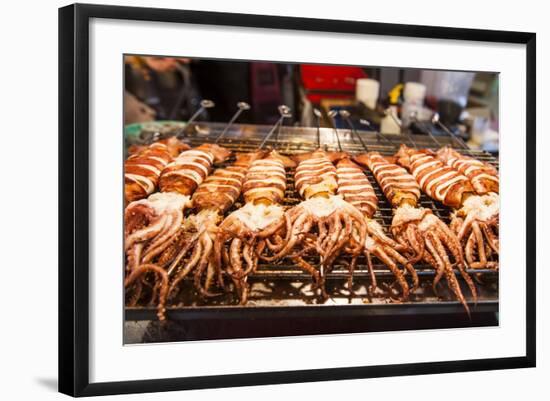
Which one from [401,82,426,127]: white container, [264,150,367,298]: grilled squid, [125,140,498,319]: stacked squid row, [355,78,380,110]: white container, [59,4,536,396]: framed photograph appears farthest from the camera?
[401,82,426,127]: white container

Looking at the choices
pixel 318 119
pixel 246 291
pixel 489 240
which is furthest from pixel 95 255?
pixel 489 240

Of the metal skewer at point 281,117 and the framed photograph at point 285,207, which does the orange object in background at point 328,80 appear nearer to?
the framed photograph at point 285,207

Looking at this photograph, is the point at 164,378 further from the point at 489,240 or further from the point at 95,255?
the point at 489,240

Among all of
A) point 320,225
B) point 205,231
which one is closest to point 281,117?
point 320,225

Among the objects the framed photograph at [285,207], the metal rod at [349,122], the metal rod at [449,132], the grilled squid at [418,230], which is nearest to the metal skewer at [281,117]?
the framed photograph at [285,207]

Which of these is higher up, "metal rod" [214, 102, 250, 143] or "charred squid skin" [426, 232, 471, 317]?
"metal rod" [214, 102, 250, 143]

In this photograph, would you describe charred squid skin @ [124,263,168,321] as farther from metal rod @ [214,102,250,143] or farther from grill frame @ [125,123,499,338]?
metal rod @ [214,102,250,143]

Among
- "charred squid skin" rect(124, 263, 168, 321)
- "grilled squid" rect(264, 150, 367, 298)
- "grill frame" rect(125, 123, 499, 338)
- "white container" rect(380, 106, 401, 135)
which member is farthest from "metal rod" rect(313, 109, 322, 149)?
A: "charred squid skin" rect(124, 263, 168, 321)

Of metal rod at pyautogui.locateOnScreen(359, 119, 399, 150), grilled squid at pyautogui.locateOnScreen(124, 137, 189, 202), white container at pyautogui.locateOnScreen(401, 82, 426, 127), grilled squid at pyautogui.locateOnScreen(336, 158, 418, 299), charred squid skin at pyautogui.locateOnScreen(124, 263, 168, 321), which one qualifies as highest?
white container at pyautogui.locateOnScreen(401, 82, 426, 127)
